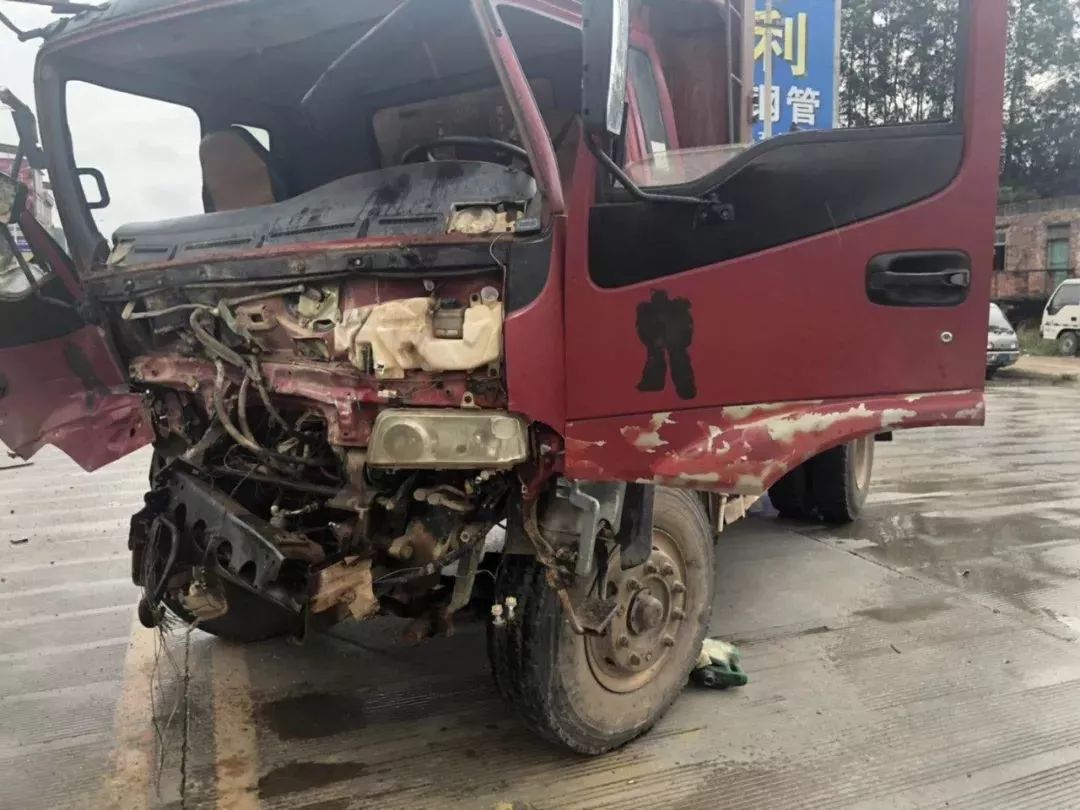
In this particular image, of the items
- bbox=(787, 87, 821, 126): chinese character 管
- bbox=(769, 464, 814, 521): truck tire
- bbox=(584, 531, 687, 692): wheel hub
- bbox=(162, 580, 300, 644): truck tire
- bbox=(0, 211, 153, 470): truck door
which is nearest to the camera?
bbox=(584, 531, 687, 692): wheel hub

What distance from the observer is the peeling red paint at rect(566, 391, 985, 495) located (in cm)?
257

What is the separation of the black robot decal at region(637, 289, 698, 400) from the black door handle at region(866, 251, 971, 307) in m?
0.74

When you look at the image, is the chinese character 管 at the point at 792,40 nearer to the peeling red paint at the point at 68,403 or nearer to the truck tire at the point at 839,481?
the truck tire at the point at 839,481

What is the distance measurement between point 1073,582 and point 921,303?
284 cm

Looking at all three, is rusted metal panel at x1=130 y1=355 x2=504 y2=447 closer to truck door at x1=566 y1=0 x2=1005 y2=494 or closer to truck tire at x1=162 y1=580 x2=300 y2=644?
truck door at x1=566 y1=0 x2=1005 y2=494

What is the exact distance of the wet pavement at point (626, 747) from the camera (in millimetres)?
2916

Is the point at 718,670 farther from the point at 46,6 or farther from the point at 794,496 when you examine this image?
the point at 46,6

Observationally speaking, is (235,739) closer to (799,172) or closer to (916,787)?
(916,787)

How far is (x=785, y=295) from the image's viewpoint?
110 inches

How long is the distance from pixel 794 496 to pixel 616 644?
135 inches

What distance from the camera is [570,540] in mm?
2730

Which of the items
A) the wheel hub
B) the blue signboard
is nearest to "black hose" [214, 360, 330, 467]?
the wheel hub

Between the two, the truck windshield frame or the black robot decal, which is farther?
the black robot decal

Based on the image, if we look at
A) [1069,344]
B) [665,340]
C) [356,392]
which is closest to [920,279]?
[665,340]
